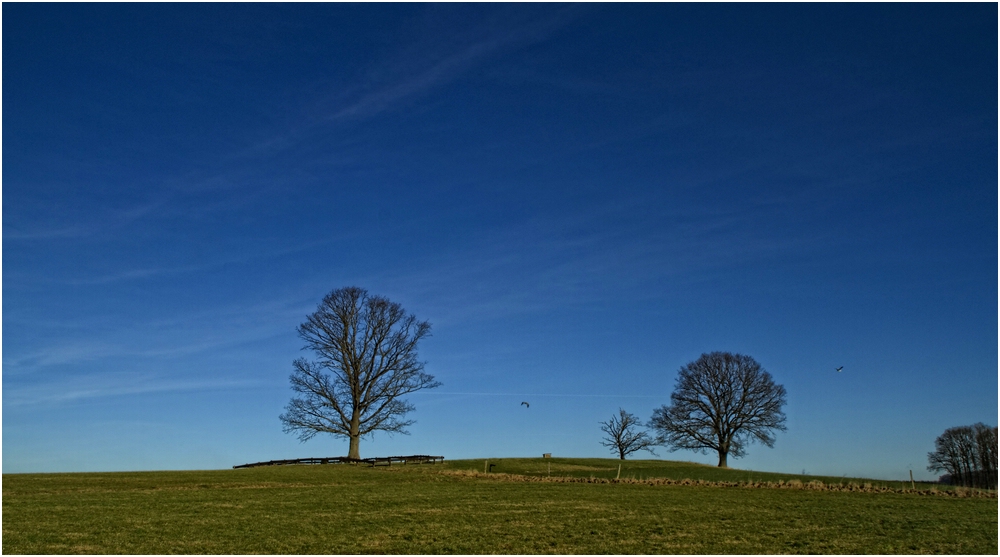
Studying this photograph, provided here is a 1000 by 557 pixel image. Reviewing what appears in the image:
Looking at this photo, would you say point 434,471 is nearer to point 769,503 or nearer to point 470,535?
point 769,503

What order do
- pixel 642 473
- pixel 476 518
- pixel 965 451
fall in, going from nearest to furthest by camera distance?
pixel 476 518, pixel 642 473, pixel 965 451

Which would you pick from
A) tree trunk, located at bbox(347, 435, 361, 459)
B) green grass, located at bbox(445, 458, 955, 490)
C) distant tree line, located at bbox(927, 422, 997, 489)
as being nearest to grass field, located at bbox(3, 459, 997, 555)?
green grass, located at bbox(445, 458, 955, 490)

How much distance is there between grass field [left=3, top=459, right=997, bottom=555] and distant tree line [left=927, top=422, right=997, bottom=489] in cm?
5668

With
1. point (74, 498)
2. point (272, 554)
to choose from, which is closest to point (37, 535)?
point (272, 554)

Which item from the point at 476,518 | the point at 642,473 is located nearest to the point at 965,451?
the point at 642,473

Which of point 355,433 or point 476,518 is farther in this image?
point 355,433

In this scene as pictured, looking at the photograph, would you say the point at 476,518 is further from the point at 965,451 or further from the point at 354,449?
the point at 965,451

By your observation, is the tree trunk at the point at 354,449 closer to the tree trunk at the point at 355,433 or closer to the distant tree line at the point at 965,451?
the tree trunk at the point at 355,433

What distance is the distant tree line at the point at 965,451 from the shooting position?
81.9 metres

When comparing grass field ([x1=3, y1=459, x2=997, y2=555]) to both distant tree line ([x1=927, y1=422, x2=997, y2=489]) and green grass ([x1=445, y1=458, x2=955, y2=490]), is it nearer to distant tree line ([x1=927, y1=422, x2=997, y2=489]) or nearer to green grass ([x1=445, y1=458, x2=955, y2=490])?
green grass ([x1=445, y1=458, x2=955, y2=490])

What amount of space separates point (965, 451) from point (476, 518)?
82969mm

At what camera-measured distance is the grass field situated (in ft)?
61.9

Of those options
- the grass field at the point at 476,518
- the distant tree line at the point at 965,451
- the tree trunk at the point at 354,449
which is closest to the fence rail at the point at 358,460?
the tree trunk at the point at 354,449

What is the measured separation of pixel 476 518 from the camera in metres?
24.1
